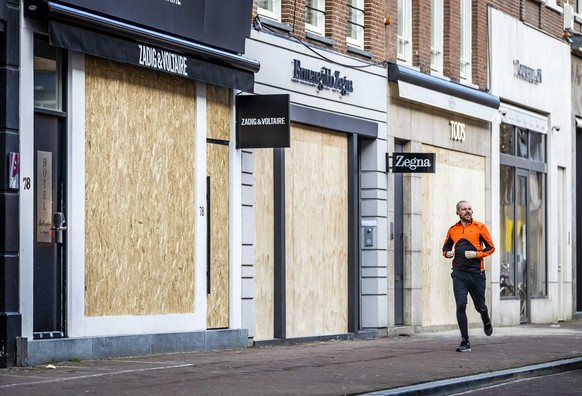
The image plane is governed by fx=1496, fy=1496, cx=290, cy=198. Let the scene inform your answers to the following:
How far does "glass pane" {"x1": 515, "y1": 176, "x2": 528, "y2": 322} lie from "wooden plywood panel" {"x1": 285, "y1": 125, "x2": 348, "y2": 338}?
810 cm

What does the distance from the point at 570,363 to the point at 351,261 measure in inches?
253

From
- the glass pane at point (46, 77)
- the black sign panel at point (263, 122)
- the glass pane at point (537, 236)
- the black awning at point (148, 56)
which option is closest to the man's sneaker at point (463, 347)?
the black sign panel at point (263, 122)

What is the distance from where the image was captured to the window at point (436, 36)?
25984 mm

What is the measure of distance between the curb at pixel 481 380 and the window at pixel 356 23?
7.50 meters

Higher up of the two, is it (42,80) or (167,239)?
(42,80)

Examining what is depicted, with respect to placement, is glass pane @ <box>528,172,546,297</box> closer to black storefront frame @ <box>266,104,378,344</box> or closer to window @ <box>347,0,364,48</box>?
black storefront frame @ <box>266,104,378,344</box>

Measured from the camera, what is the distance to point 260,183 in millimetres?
19812

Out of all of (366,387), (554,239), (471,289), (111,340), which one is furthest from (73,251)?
(554,239)

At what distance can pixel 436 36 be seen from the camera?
26.2 metres

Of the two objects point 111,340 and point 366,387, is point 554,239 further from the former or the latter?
point 366,387

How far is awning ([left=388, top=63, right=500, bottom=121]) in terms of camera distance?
2377 cm

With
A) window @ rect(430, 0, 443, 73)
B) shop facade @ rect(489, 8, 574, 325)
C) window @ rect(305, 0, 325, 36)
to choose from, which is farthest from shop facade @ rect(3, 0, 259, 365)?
shop facade @ rect(489, 8, 574, 325)

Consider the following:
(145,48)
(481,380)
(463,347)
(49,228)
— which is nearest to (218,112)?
(145,48)

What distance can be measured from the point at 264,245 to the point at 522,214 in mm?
11373
